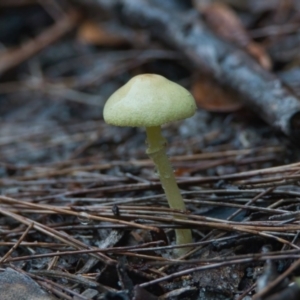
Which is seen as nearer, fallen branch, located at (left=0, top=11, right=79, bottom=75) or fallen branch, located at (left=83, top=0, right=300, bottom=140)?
fallen branch, located at (left=83, top=0, right=300, bottom=140)

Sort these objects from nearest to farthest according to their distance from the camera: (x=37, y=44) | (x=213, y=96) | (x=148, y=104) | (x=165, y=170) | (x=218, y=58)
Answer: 1. (x=148, y=104)
2. (x=165, y=170)
3. (x=218, y=58)
4. (x=213, y=96)
5. (x=37, y=44)

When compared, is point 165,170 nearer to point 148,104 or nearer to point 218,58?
point 148,104

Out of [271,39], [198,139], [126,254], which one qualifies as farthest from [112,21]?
[126,254]

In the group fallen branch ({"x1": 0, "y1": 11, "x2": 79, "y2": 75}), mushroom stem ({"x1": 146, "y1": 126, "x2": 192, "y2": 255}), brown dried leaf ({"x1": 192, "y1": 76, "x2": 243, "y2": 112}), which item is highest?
fallen branch ({"x1": 0, "y1": 11, "x2": 79, "y2": 75})

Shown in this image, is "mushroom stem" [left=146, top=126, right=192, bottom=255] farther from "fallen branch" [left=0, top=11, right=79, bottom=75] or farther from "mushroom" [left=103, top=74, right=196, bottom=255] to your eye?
"fallen branch" [left=0, top=11, right=79, bottom=75]

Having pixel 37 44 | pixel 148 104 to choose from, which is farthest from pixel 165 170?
pixel 37 44

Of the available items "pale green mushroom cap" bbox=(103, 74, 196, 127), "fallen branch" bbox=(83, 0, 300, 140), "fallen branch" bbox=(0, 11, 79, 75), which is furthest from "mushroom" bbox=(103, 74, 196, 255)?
"fallen branch" bbox=(0, 11, 79, 75)
